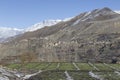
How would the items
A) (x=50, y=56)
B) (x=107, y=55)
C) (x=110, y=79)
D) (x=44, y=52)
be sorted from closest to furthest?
1. (x=110, y=79)
2. (x=107, y=55)
3. (x=50, y=56)
4. (x=44, y=52)

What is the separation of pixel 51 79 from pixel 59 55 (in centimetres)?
14305

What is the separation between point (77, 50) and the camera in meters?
190

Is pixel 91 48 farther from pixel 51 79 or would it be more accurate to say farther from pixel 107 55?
pixel 51 79

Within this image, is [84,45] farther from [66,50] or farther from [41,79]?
[41,79]

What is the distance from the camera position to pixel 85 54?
18200 centimetres

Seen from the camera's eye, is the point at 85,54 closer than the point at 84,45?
Yes

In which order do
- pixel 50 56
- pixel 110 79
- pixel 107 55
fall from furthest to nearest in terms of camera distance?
pixel 50 56, pixel 107 55, pixel 110 79

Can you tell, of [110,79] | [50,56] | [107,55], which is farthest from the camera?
[50,56]

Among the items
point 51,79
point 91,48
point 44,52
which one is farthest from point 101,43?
point 51,79

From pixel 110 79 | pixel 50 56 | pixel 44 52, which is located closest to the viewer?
pixel 110 79

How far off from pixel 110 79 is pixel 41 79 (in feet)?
28.4

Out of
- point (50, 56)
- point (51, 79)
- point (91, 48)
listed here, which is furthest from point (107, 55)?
point (51, 79)

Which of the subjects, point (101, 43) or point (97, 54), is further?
point (101, 43)

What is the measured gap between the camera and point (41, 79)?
41906mm
